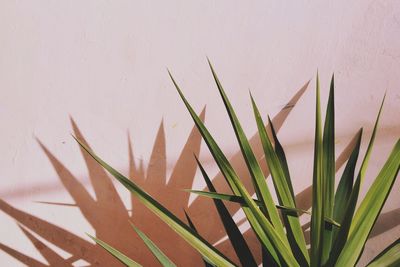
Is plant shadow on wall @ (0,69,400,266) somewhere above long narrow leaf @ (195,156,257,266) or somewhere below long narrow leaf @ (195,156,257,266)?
above

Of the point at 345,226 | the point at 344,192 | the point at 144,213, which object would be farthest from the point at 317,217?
the point at 144,213

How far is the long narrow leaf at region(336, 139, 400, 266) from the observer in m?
0.71

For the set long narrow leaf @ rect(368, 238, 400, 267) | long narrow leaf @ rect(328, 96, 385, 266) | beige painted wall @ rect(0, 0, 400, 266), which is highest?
beige painted wall @ rect(0, 0, 400, 266)

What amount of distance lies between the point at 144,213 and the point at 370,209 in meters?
0.73

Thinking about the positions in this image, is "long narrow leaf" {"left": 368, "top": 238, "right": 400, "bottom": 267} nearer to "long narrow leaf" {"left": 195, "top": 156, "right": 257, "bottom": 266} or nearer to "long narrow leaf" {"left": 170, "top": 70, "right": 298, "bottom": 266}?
"long narrow leaf" {"left": 170, "top": 70, "right": 298, "bottom": 266}

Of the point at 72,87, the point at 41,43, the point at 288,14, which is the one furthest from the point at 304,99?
the point at 41,43

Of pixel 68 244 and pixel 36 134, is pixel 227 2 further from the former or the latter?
pixel 68 244

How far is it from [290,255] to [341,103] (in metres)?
0.61

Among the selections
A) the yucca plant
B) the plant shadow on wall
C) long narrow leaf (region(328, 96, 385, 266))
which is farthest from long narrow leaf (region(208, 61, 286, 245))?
the plant shadow on wall

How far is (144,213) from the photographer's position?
1227 millimetres

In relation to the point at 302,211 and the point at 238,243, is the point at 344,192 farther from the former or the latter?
the point at 238,243

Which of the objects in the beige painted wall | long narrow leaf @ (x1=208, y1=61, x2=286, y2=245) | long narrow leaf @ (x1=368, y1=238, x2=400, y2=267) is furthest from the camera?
the beige painted wall

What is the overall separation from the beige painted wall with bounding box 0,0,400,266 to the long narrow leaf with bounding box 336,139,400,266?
0.48 metres

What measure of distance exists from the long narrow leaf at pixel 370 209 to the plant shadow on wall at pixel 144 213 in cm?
47
